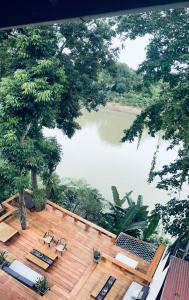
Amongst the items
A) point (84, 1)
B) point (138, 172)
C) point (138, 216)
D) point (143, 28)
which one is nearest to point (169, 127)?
point (143, 28)

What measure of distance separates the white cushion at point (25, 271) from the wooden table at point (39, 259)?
1.11ft

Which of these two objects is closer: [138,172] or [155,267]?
[155,267]

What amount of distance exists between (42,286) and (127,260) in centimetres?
268

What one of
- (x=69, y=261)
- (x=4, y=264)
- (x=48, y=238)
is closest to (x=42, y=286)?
(x=4, y=264)

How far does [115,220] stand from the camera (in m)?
11.9

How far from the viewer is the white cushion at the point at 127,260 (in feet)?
29.4

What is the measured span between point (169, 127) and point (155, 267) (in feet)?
14.0

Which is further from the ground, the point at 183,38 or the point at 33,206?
the point at 183,38

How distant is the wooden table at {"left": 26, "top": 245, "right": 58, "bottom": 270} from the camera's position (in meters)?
8.59

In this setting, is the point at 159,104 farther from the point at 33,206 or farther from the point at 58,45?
the point at 33,206

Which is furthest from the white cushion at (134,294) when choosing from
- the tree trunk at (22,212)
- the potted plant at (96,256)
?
the tree trunk at (22,212)

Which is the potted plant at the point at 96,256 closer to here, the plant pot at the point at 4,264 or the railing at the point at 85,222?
the railing at the point at 85,222

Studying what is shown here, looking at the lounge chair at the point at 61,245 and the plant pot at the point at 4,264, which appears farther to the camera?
the lounge chair at the point at 61,245

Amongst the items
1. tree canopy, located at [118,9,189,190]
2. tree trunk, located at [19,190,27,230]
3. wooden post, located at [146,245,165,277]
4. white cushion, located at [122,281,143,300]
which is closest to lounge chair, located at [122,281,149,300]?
white cushion, located at [122,281,143,300]
